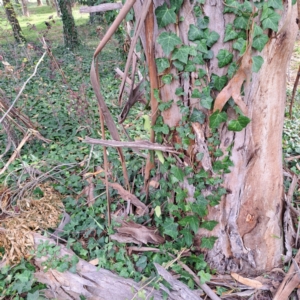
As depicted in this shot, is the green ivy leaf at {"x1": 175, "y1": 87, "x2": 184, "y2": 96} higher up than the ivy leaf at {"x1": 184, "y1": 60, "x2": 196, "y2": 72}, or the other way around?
the ivy leaf at {"x1": 184, "y1": 60, "x2": 196, "y2": 72}

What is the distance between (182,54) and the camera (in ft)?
3.68

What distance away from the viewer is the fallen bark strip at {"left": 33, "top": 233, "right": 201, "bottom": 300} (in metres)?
1.54

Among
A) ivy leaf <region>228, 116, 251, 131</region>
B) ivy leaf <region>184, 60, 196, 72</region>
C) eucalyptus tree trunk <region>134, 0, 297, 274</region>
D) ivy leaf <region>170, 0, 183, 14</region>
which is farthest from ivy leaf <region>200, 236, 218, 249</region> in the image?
ivy leaf <region>170, 0, 183, 14</region>

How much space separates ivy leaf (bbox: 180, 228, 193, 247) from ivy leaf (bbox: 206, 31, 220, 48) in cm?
95

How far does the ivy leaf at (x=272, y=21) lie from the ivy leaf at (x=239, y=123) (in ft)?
1.12

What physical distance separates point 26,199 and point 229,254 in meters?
1.43

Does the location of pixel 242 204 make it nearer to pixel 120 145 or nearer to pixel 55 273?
pixel 120 145

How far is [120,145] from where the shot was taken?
1.39 meters

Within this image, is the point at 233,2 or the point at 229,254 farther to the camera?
the point at 229,254

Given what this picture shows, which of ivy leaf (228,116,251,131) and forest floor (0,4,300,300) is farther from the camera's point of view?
forest floor (0,4,300,300)

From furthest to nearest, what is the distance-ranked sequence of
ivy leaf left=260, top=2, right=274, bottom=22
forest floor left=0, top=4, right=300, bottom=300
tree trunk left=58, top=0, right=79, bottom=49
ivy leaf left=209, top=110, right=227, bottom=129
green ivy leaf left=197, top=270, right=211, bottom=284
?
tree trunk left=58, top=0, right=79, bottom=49, forest floor left=0, top=4, right=300, bottom=300, green ivy leaf left=197, top=270, right=211, bottom=284, ivy leaf left=209, top=110, right=227, bottom=129, ivy leaf left=260, top=2, right=274, bottom=22

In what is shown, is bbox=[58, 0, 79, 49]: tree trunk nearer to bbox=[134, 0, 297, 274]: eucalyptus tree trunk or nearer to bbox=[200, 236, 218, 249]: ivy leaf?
bbox=[134, 0, 297, 274]: eucalyptus tree trunk

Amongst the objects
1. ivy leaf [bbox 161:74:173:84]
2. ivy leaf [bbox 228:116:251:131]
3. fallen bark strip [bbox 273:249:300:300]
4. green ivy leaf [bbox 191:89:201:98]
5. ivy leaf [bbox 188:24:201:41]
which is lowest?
fallen bark strip [bbox 273:249:300:300]

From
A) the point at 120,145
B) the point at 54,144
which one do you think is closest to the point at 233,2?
the point at 120,145
